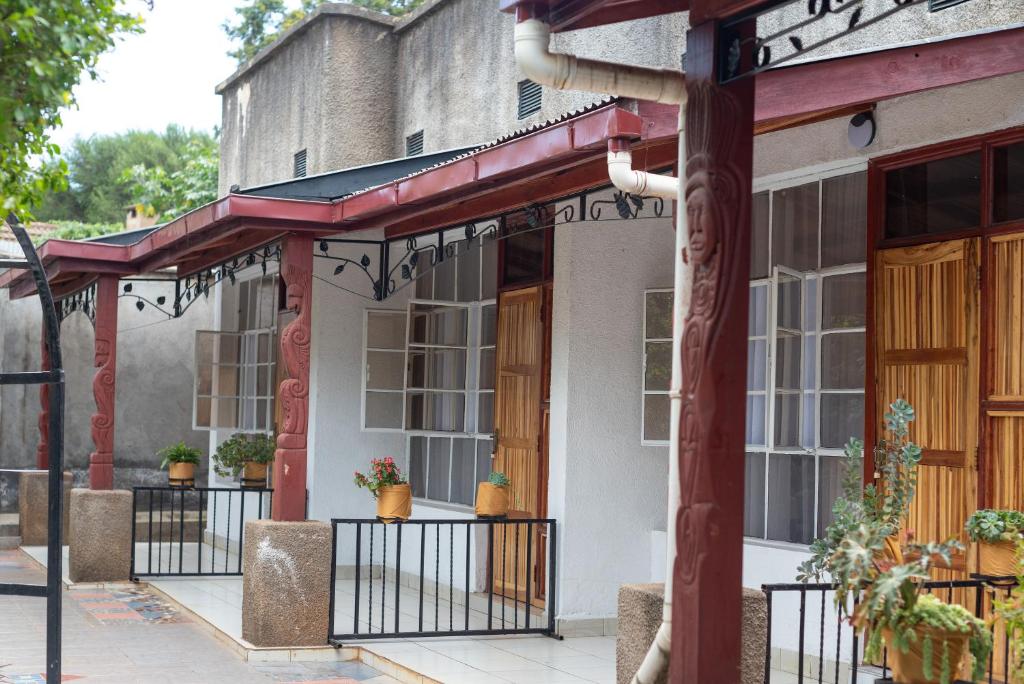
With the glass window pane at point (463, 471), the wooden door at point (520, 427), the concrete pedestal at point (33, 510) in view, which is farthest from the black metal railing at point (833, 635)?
the concrete pedestal at point (33, 510)

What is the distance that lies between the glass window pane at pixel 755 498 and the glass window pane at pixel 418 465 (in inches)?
165

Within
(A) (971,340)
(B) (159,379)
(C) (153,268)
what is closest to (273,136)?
(B) (159,379)

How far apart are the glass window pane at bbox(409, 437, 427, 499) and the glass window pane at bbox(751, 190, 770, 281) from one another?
179 inches

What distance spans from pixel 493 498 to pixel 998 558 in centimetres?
414

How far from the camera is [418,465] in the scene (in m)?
12.0

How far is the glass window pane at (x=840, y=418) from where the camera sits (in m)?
7.44

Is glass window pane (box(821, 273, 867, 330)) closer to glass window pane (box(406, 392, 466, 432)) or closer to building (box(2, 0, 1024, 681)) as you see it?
building (box(2, 0, 1024, 681))

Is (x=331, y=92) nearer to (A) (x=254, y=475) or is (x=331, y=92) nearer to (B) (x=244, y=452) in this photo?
(B) (x=244, y=452)

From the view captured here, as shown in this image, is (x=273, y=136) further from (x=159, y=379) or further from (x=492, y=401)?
(x=492, y=401)

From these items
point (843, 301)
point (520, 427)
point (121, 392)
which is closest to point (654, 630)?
point (843, 301)

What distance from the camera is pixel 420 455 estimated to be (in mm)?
12016

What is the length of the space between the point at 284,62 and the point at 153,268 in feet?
16.8

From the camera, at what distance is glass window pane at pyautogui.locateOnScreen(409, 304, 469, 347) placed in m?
11.4

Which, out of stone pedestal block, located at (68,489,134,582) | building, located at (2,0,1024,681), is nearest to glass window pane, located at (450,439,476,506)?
building, located at (2,0,1024,681)
